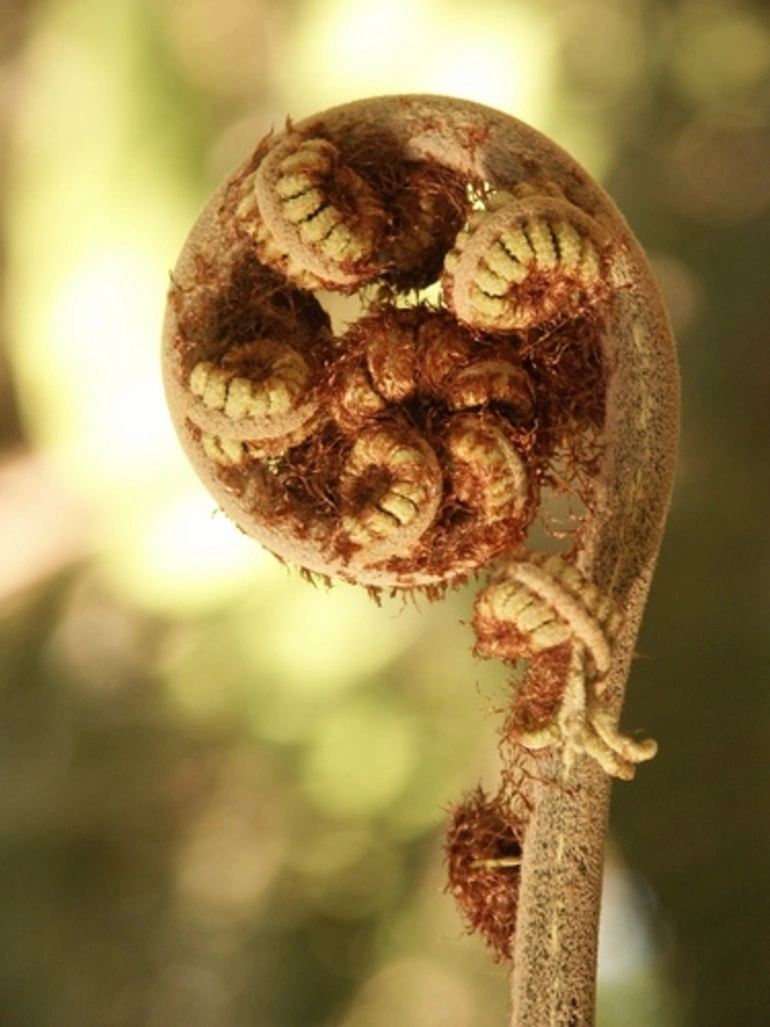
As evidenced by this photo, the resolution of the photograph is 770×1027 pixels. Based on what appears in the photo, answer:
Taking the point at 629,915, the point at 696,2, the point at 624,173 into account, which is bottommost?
the point at 629,915

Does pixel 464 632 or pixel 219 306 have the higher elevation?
pixel 464 632

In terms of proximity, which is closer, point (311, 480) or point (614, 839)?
point (311, 480)

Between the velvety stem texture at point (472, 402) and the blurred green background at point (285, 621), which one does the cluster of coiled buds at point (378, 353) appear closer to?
the velvety stem texture at point (472, 402)

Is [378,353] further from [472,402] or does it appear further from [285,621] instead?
[285,621]

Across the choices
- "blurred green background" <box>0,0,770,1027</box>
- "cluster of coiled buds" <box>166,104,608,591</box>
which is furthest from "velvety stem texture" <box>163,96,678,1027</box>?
"blurred green background" <box>0,0,770,1027</box>

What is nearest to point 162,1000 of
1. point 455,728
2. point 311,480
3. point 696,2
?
point 455,728

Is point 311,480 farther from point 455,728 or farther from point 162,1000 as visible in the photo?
point 162,1000
